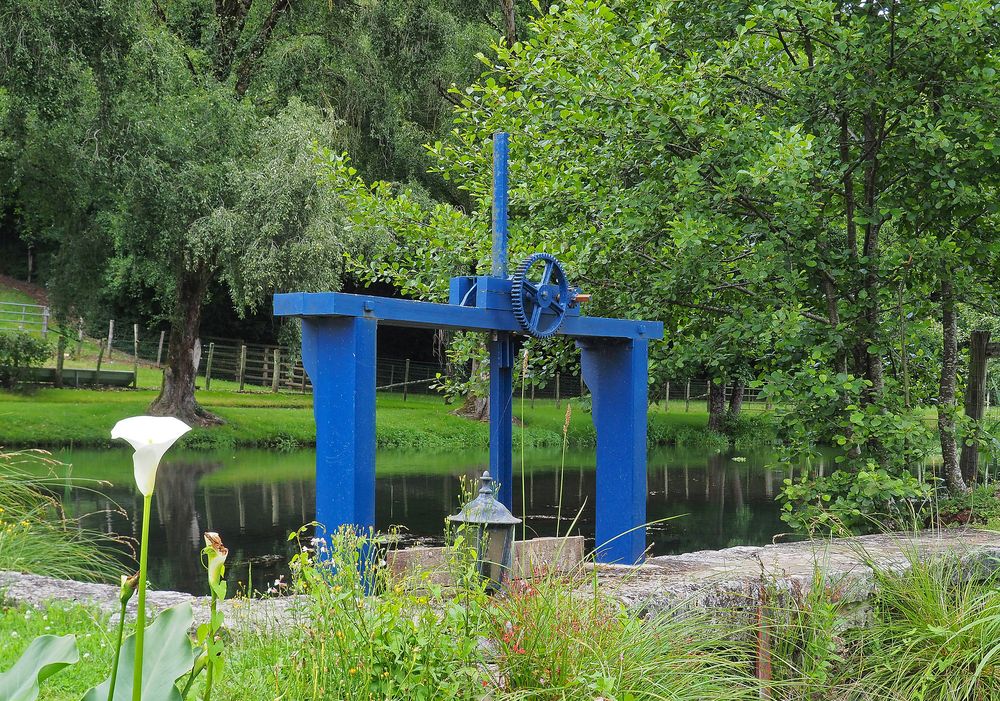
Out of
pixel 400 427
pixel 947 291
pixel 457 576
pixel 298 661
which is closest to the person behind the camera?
pixel 298 661

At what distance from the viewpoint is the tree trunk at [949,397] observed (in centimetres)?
727

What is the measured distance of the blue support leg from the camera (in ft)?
16.9

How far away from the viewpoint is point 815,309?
24.5 feet

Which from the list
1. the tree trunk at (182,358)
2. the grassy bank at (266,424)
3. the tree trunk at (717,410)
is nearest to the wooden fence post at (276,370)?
the grassy bank at (266,424)

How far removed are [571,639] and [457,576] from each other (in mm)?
412

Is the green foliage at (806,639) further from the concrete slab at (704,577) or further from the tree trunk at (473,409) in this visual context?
the tree trunk at (473,409)

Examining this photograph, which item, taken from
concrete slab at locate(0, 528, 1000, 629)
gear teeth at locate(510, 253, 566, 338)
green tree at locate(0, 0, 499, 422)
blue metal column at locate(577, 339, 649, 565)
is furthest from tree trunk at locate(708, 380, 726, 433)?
gear teeth at locate(510, 253, 566, 338)

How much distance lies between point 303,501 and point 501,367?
9.69m

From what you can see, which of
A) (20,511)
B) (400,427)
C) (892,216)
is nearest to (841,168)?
(892,216)

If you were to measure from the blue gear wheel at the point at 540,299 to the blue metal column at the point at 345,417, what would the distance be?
38.7 inches

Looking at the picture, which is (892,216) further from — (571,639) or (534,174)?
(571,639)

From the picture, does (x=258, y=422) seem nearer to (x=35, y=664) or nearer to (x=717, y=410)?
(x=717, y=410)

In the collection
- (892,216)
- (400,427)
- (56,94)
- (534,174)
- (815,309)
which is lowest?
(400,427)

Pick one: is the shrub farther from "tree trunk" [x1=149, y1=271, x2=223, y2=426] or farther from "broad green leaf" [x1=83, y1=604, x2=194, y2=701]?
"tree trunk" [x1=149, y1=271, x2=223, y2=426]
